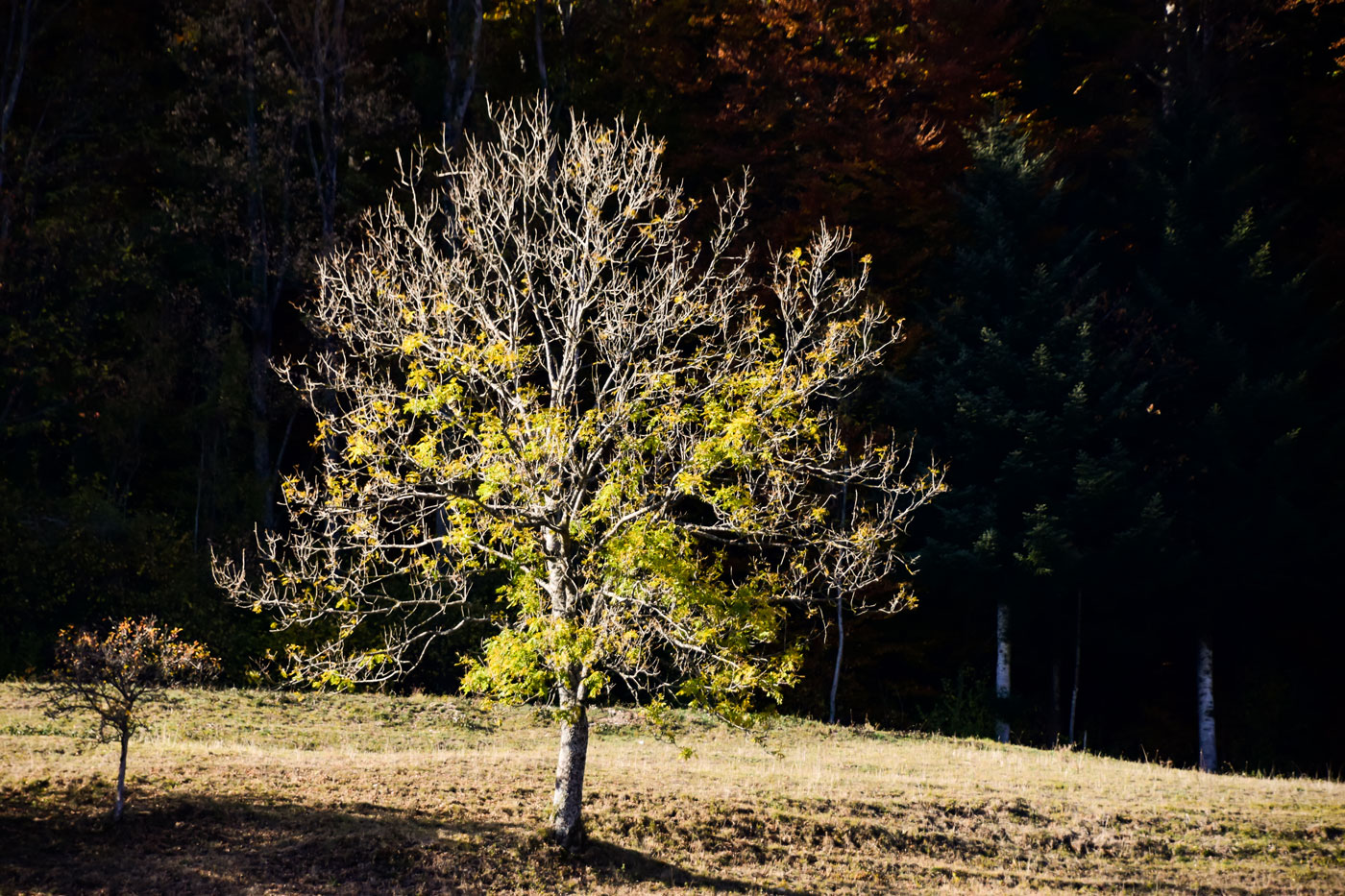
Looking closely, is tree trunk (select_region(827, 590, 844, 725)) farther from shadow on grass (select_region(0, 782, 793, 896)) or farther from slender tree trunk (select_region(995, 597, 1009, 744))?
shadow on grass (select_region(0, 782, 793, 896))

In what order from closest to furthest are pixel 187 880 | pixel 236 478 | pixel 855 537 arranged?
pixel 187 880 → pixel 855 537 → pixel 236 478

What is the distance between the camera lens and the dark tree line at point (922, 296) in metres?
21.7

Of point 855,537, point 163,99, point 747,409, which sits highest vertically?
point 163,99

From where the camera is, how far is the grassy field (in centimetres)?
1077

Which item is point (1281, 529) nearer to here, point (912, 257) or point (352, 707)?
point (912, 257)

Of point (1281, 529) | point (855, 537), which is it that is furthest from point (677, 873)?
point (1281, 529)

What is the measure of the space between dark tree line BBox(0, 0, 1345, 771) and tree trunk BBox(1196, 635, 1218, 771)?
8 cm

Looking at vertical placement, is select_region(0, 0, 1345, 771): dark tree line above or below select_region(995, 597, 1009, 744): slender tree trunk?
above

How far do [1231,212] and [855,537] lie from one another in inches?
704

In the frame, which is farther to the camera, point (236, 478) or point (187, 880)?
point (236, 478)

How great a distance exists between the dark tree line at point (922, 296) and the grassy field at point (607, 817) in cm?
557

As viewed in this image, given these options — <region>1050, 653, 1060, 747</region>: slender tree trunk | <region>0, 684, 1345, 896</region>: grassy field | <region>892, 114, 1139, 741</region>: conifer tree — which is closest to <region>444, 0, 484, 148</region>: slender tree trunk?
<region>892, 114, 1139, 741</region>: conifer tree

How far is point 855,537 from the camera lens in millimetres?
11117

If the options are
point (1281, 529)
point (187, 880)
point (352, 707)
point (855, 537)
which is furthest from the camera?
point (1281, 529)
